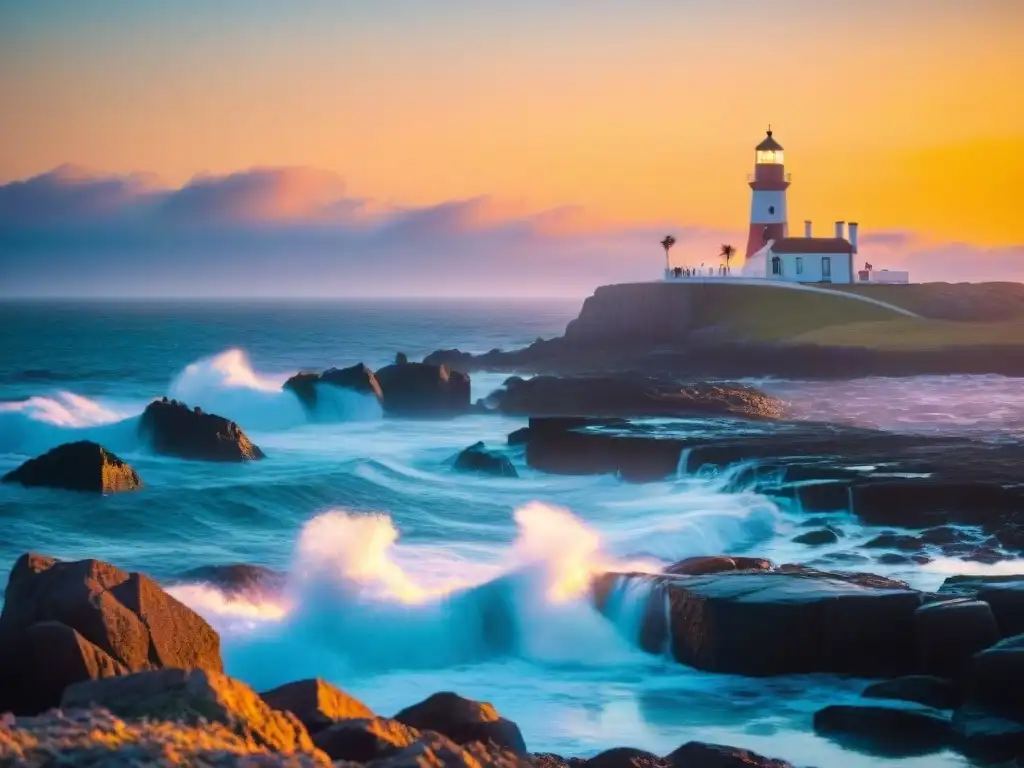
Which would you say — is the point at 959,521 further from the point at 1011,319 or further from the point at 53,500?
the point at 1011,319

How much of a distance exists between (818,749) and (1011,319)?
172 feet

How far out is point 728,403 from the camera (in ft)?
109

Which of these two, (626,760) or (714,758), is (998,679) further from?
(626,760)

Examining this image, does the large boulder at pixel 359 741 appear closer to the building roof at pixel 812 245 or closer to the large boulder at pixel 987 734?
the large boulder at pixel 987 734

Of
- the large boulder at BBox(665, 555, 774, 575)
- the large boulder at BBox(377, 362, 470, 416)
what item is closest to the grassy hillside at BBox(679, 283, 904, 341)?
the large boulder at BBox(377, 362, 470, 416)

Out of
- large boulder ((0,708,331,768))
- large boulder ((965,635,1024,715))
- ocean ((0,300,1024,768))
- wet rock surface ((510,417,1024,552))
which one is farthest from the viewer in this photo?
wet rock surface ((510,417,1024,552))

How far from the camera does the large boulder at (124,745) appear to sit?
6.59m

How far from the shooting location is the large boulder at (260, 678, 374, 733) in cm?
840

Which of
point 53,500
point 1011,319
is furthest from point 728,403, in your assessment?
point 1011,319

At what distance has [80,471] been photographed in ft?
71.7

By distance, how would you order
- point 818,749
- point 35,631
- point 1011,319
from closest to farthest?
point 35,631
point 818,749
point 1011,319

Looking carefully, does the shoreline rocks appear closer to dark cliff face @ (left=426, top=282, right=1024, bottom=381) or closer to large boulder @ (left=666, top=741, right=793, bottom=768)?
dark cliff face @ (left=426, top=282, right=1024, bottom=381)

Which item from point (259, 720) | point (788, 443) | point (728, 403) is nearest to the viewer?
point (259, 720)

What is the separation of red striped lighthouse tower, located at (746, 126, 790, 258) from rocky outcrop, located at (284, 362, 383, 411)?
28.4m
